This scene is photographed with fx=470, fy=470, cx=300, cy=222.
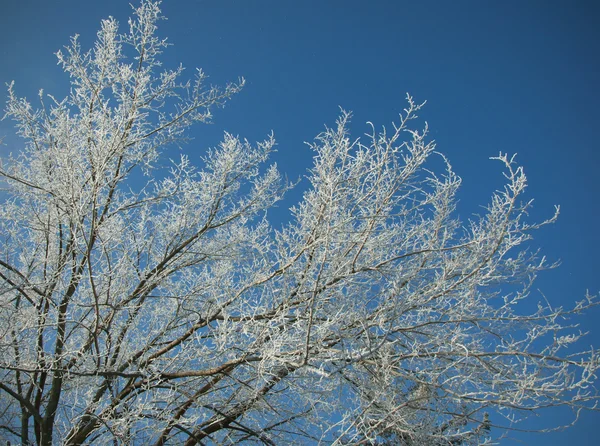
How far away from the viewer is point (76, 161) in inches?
187

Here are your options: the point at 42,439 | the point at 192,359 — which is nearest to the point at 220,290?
the point at 192,359

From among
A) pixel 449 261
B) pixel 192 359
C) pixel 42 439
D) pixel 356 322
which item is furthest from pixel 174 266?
pixel 449 261

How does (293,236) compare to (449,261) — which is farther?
(293,236)

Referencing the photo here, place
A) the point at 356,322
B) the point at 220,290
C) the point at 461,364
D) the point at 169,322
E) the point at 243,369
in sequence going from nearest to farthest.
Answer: the point at 356,322, the point at 461,364, the point at 243,369, the point at 220,290, the point at 169,322

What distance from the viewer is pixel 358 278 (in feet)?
15.0

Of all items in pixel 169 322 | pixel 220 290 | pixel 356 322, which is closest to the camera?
pixel 356 322

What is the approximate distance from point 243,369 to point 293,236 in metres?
1.51

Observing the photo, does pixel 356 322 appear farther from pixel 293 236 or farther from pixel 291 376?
pixel 293 236

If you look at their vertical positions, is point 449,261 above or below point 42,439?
above

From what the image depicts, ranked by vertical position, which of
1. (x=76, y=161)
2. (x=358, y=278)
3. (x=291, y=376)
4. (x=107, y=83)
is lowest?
(x=291, y=376)

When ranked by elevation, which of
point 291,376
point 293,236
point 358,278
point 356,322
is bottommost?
point 291,376

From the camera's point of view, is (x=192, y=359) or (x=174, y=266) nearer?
(x=192, y=359)

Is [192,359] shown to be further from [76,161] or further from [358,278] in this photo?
[76,161]

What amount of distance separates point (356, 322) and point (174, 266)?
280 cm
